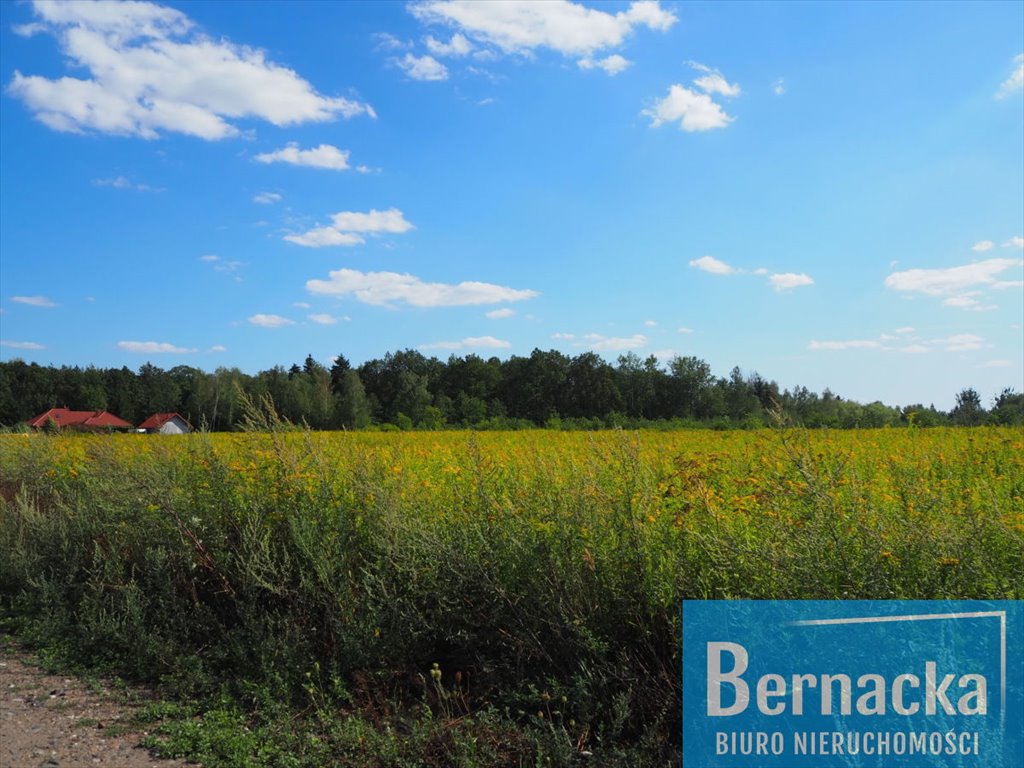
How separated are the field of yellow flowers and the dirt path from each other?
29 cm

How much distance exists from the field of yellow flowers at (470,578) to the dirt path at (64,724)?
0.94 ft

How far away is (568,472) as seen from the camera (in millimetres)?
5875

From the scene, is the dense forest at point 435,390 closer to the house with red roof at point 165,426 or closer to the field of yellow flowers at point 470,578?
the house with red roof at point 165,426

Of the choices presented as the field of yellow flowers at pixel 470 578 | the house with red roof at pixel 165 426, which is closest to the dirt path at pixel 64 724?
the field of yellow flowers at pixel 470 578

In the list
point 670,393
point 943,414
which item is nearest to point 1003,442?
point 943,414

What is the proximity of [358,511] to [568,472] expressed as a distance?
1.67m

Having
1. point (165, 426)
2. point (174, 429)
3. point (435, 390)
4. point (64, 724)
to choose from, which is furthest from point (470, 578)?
point (435, 390)

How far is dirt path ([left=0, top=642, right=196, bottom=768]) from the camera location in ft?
14.4

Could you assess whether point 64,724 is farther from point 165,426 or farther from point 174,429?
point 165,426

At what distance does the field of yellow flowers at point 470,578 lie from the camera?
4.02 m

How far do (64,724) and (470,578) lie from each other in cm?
281

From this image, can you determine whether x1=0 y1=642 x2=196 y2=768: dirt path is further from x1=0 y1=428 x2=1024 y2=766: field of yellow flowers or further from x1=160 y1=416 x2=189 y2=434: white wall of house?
x1=160 y1=416 x2=189 y2=434: white wall of house

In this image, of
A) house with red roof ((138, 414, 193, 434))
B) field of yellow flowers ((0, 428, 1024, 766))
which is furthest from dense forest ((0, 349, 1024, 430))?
field of yellow flowers ((0, 428, 1024, 766))

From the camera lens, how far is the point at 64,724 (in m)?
4.95
